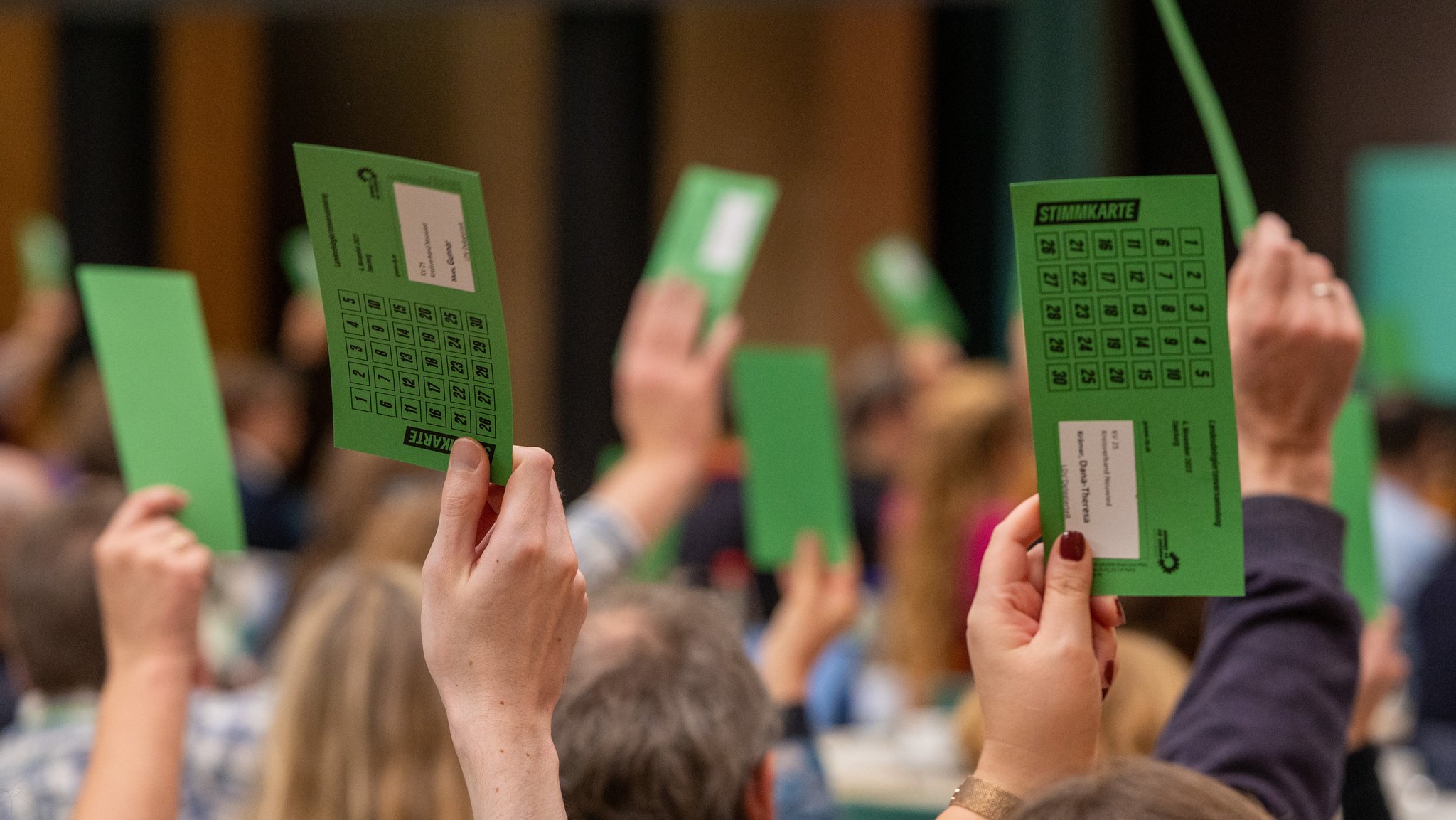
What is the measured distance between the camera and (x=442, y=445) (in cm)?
88

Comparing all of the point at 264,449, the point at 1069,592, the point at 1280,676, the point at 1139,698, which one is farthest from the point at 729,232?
the point at 264,449

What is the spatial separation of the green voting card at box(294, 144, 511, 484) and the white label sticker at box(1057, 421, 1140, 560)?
1.05 ft

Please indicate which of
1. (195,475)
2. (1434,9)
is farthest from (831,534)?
(1434,9)

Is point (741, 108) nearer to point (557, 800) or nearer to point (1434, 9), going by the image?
point (1434, 9)

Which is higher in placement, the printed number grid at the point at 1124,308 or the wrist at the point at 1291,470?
the printed number grid at the point at 1124,308

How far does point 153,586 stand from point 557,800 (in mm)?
511

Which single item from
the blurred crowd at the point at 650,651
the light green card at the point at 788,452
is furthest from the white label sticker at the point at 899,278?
the light green card at the point at 788,452

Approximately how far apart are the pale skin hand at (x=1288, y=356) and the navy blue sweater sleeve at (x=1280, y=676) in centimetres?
3

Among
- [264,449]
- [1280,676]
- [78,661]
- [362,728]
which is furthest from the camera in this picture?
[264,449]

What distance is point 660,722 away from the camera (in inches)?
45.2

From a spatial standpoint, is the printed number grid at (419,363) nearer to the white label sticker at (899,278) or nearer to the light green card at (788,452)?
the light green card at (788,452)

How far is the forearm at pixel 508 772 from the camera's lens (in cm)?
83

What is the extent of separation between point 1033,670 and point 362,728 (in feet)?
2.59

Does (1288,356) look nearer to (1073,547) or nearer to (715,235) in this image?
(1073,547)
